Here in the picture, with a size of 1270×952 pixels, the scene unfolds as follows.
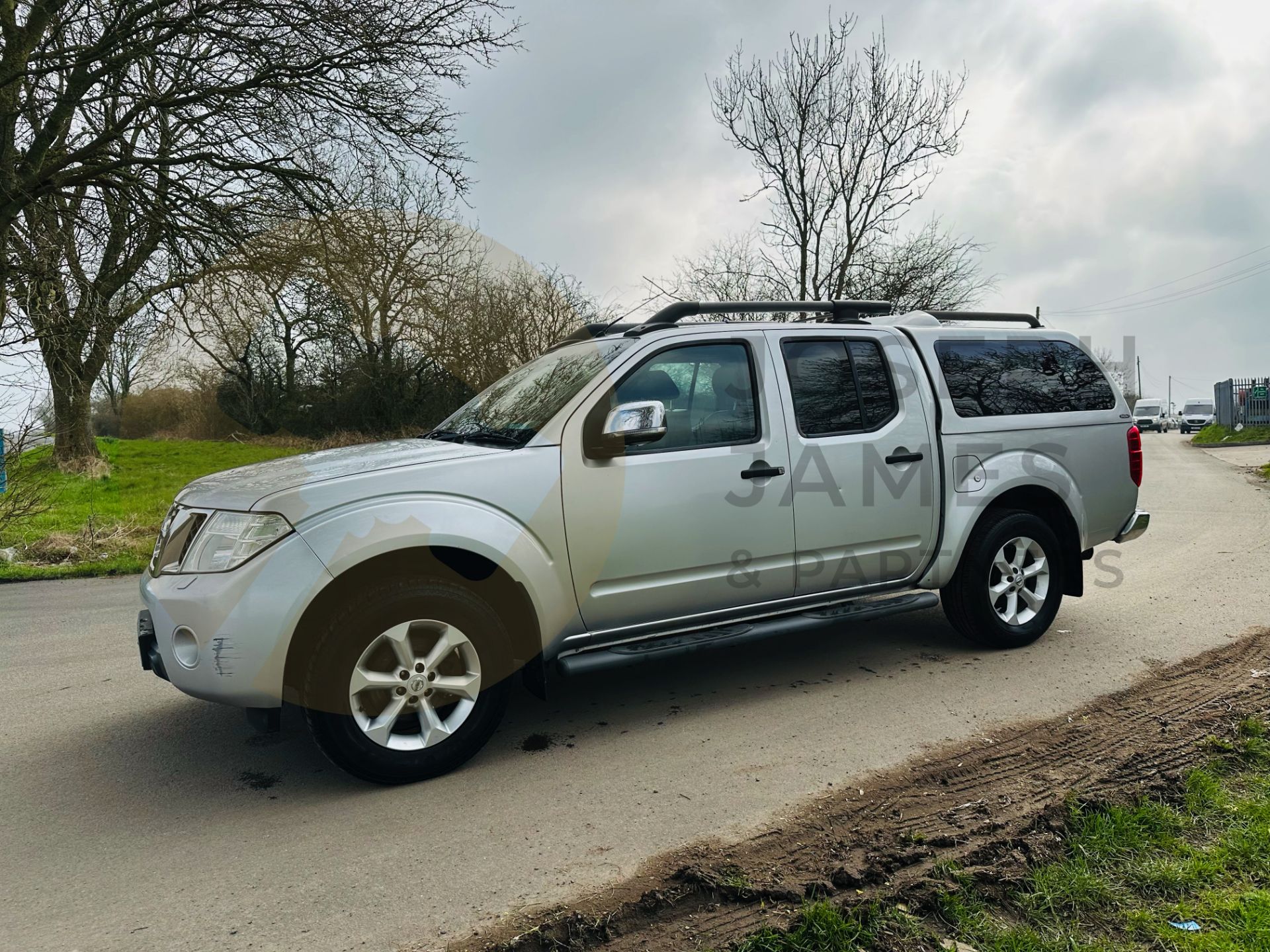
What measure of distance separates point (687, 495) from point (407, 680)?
154 cm

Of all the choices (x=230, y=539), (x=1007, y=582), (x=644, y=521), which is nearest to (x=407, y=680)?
(x=230, y=539)

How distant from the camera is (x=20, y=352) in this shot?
915cm

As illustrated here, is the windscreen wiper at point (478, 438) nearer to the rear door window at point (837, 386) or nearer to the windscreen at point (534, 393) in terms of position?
the windscreen at point (534, 393)

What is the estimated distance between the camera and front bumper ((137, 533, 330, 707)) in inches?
135

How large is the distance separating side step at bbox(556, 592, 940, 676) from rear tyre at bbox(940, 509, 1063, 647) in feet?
0.87

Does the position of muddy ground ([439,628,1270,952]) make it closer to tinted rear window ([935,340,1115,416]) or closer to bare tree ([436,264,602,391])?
tinted rear window ([935,340,1115,416])

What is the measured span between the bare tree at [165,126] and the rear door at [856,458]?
28.5ft

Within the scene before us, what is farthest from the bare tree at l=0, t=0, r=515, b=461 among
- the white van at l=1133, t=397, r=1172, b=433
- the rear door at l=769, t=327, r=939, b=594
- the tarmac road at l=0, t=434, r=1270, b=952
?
the white van at l=1133, t=397, r=1172, b=433

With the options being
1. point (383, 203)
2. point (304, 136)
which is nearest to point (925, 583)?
point (304, 136)

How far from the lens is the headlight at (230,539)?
138 inches

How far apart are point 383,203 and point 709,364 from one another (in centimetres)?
1395

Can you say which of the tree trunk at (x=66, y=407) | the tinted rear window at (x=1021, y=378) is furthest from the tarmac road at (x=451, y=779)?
the tree trunk at (x=66, y=407)

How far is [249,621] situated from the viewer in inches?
135

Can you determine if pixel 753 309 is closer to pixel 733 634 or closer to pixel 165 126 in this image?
pixel 733 634
